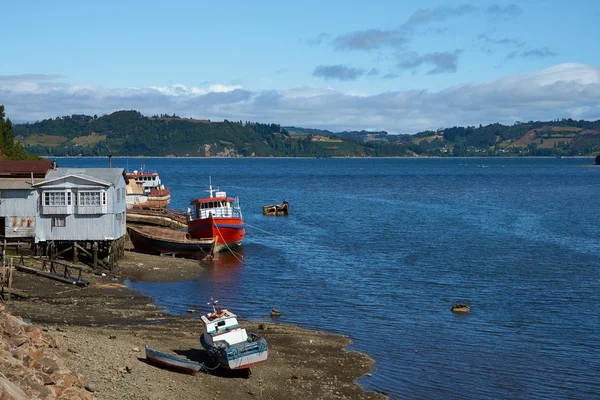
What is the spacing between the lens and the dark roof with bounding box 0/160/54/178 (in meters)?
51.7

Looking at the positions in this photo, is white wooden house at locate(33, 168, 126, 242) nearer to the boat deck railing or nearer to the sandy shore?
the sandy shore

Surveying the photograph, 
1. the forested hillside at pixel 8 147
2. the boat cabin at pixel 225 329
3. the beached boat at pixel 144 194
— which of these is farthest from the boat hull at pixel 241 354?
the forested hillside at pixel 8 147

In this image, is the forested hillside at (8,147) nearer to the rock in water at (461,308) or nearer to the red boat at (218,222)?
the red boat at (218,222)

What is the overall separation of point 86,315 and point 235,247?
101 ft

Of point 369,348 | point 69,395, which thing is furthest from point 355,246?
point 69,395

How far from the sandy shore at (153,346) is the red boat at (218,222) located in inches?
794

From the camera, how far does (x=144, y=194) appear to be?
315ft

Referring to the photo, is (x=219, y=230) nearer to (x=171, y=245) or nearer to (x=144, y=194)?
(x=171, y=245)

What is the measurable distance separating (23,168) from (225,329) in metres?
28.4

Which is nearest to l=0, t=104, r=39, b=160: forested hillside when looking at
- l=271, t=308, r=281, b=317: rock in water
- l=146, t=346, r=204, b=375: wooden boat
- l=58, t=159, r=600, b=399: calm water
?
l=58, t=159, r=600, b=399: calm water

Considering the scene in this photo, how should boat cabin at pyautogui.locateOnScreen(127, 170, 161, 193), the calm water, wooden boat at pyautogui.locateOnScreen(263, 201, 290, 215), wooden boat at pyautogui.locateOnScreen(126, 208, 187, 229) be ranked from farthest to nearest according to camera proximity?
boat cabin at pyautogui.locateOnScreen(127, 170, 161, 193), wooden boat at pyautogui.locateOnScreen(263, 201, 290, 215), wooden boat at pyautogui.locateOnScreen(126, 208, 187, 229), the calm water

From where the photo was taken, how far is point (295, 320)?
39594 mm

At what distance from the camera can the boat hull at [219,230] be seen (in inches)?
2539

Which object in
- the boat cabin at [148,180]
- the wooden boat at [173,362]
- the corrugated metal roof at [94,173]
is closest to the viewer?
the wooden boat at [173,362]
